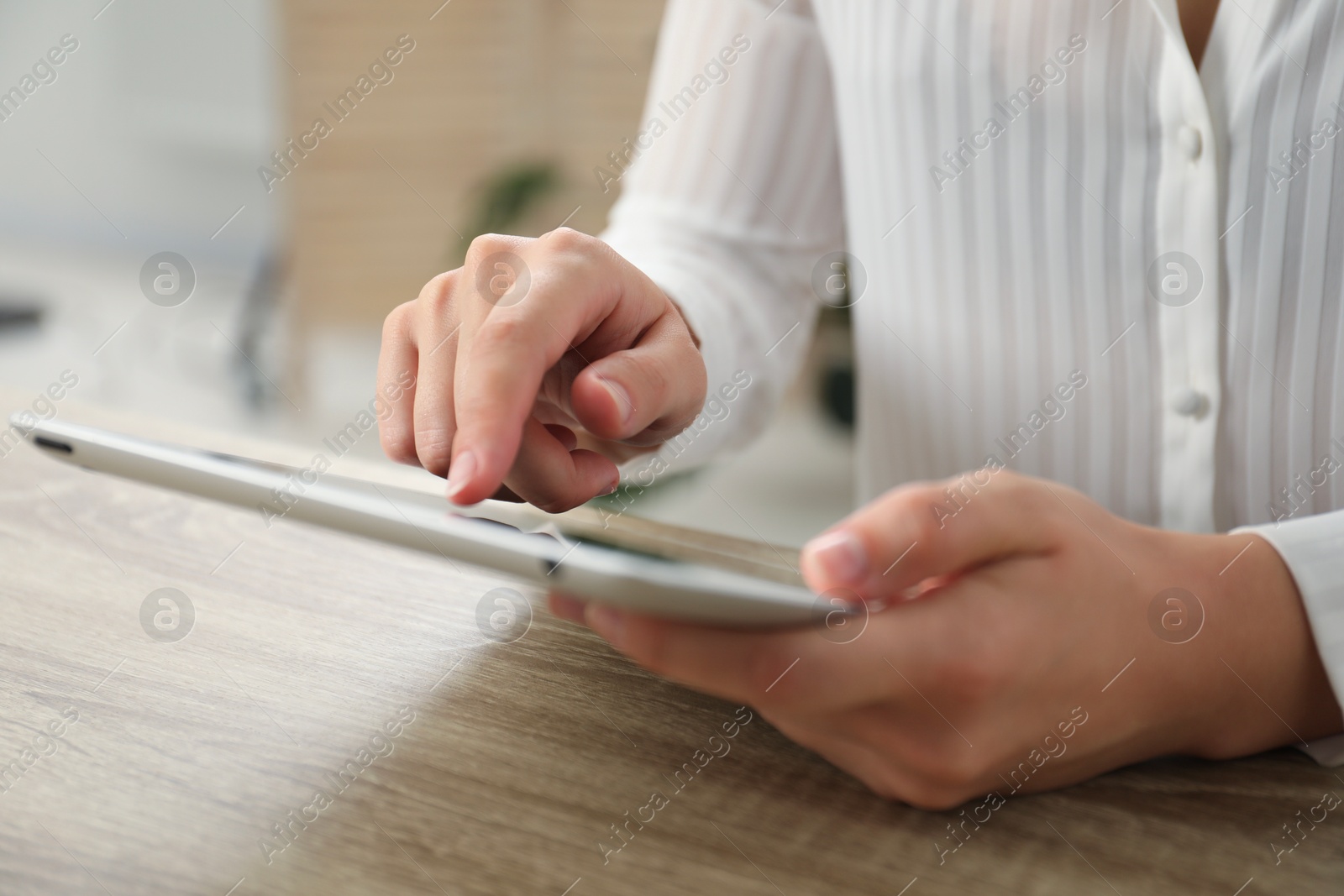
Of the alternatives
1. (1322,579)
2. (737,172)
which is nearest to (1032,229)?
(737,172)

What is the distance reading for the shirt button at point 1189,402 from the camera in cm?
69

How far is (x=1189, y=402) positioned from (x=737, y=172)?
36 cm

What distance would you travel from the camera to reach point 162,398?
10.6 ft

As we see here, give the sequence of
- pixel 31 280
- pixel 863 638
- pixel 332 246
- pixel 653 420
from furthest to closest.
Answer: pixel 31 280 < pixel 332 246 < pixel 653 420 < pixel 863 638

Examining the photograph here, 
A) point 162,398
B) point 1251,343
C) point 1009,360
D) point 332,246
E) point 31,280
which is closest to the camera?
point 1251,343

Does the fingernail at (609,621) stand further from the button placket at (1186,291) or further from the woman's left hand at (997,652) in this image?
the button placket at (1186,291)

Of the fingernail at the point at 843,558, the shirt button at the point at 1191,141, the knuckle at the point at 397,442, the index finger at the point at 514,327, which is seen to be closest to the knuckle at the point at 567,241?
the index finger at the point at 514,327

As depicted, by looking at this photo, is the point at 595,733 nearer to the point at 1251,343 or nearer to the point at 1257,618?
the point at 1257,618

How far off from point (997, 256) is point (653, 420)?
0.37 metres

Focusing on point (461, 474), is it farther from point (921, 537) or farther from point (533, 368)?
point (921, 537)

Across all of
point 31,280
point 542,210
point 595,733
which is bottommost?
point 31,280

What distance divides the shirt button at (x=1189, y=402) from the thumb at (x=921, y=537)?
1.30ft

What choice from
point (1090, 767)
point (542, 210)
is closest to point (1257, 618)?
point (1090, 767)

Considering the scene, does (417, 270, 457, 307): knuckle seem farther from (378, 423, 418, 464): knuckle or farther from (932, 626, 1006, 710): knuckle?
(932, 626, 1006, 710): knuckle
